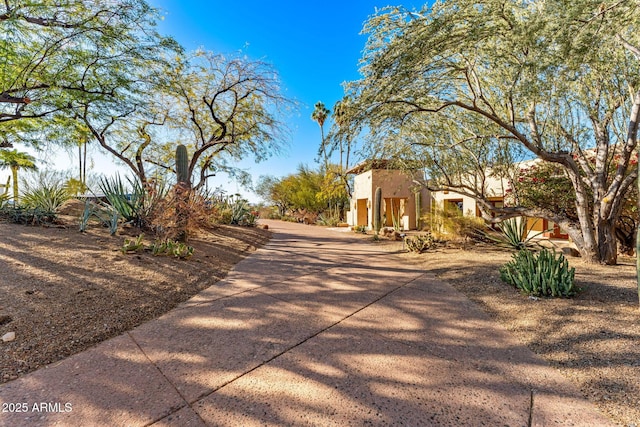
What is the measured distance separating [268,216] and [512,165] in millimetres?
29041

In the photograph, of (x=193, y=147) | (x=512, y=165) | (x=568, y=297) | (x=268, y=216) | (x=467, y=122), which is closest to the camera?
(x=568, y=297)

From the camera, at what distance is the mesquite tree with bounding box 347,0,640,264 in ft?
16.9

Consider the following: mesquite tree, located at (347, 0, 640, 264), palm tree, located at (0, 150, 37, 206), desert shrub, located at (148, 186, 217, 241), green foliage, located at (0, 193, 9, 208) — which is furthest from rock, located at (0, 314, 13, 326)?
palm tree, located at (0, 150, 37, 206)

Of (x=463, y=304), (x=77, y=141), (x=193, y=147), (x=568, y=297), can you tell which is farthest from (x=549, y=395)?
(x=193, y=147)

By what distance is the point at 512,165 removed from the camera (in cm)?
891

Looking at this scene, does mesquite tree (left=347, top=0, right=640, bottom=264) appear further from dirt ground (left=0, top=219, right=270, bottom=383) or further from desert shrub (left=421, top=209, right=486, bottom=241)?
dirt ground (left=0, top=219, right=270, bottom=383)

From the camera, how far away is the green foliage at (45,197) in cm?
758

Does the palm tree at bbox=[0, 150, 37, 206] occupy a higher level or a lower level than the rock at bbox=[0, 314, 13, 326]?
higher

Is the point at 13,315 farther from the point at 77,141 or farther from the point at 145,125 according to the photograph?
the point at 145,125

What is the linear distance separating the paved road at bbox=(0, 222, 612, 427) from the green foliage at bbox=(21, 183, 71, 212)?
6704 mm

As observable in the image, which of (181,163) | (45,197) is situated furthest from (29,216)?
(181,163)

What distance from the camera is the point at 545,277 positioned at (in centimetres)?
436

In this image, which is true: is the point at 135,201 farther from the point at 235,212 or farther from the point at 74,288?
the point at 235,212

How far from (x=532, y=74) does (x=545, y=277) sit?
394cm
